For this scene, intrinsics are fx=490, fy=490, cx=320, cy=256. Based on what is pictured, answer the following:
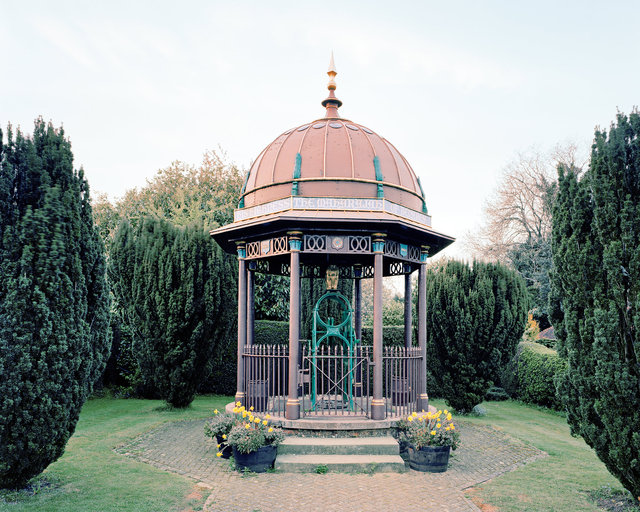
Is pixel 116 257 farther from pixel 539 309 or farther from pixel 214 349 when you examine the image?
pixel 539 309

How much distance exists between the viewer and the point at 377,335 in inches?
396

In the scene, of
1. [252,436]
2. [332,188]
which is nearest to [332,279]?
[332,188]

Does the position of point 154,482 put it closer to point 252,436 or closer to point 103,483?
point 103,483

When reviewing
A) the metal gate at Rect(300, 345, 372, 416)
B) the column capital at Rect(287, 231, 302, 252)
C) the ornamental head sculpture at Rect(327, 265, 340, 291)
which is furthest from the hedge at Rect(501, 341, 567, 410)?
the column capital at Rect(287, 231, 302, 252)

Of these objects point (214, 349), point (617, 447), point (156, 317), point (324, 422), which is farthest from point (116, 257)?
point (617, 447)

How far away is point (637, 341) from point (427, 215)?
19.7ft

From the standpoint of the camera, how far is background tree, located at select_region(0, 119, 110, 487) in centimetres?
661

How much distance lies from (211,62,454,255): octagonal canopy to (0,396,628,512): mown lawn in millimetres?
5023

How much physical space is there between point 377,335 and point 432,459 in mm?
2521

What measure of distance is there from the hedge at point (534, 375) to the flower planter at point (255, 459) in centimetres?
1137

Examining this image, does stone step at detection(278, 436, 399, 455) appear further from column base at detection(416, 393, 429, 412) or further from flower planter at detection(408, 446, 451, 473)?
column base at detection(416, 393, 429, 412)

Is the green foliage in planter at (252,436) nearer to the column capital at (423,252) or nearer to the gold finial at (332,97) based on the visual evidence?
the column capital at (423,252)

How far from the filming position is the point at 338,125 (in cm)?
1174

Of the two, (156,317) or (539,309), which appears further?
(539,309)
